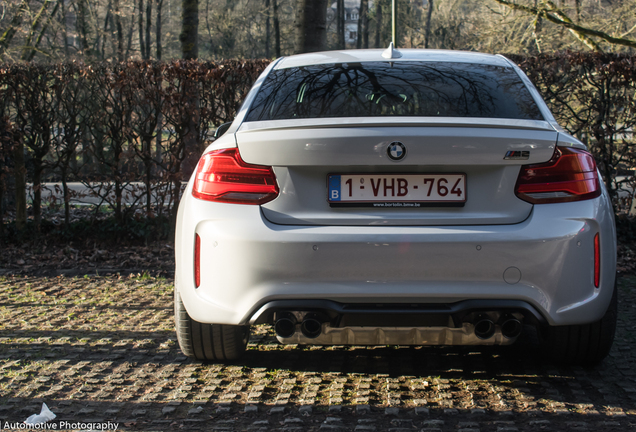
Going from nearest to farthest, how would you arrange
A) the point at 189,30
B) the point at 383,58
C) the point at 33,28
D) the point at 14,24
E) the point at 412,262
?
1. the point at 412,262
2. the point at 383,58
3. the point at 189,30
4. the point at 14,24
5. the point at 33,28

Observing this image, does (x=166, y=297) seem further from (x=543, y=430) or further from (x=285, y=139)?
(x=543, y=430)

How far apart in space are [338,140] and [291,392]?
4.28 feet

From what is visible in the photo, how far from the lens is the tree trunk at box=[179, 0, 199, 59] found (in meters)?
12.1

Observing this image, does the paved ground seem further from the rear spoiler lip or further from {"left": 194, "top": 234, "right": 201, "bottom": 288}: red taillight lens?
the rear spoiler lip

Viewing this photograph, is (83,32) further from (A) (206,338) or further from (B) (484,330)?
(B) (484,330)

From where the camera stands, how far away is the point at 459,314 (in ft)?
9.50

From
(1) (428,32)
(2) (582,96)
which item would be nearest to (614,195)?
(2) (582,96)

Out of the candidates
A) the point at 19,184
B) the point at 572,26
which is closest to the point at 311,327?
the point at 19,184

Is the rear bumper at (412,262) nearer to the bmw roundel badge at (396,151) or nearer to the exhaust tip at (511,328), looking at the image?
the exhaust tip at (511,328)

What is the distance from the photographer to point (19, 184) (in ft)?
25.6

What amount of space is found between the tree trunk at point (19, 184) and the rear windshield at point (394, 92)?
16.5 ft

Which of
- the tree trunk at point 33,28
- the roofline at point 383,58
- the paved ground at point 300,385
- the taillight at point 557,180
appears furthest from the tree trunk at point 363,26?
the taillight at point 557,180

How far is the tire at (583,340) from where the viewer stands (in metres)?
3.38

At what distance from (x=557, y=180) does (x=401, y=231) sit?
2.50 feet
